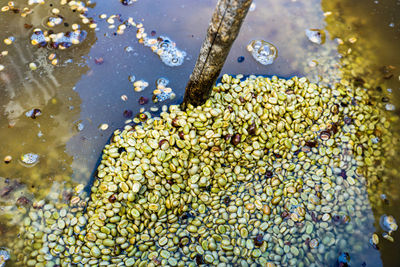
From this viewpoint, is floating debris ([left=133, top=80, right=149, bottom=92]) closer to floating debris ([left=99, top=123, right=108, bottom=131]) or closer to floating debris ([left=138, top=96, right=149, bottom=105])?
floating debris ([left=138, top=96, right=149, bottom=105])

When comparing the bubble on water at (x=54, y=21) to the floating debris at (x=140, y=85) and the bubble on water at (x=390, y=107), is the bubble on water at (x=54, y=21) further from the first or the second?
the bubble on water at (x=390, y=107)

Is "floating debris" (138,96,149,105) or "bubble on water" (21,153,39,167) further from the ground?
"floating debris" (138,96,149,105)

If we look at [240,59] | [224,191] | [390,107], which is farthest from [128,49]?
[390,107]

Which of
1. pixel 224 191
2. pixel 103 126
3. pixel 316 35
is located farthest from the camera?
pixel 316 35

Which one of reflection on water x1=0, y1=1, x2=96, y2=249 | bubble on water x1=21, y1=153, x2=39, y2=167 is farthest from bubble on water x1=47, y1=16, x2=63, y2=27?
bubble on water x1=21, y1=153, x2=39, y2=167

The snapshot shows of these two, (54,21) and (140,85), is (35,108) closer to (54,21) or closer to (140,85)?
(140,85)

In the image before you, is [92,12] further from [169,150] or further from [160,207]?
[160,207]
